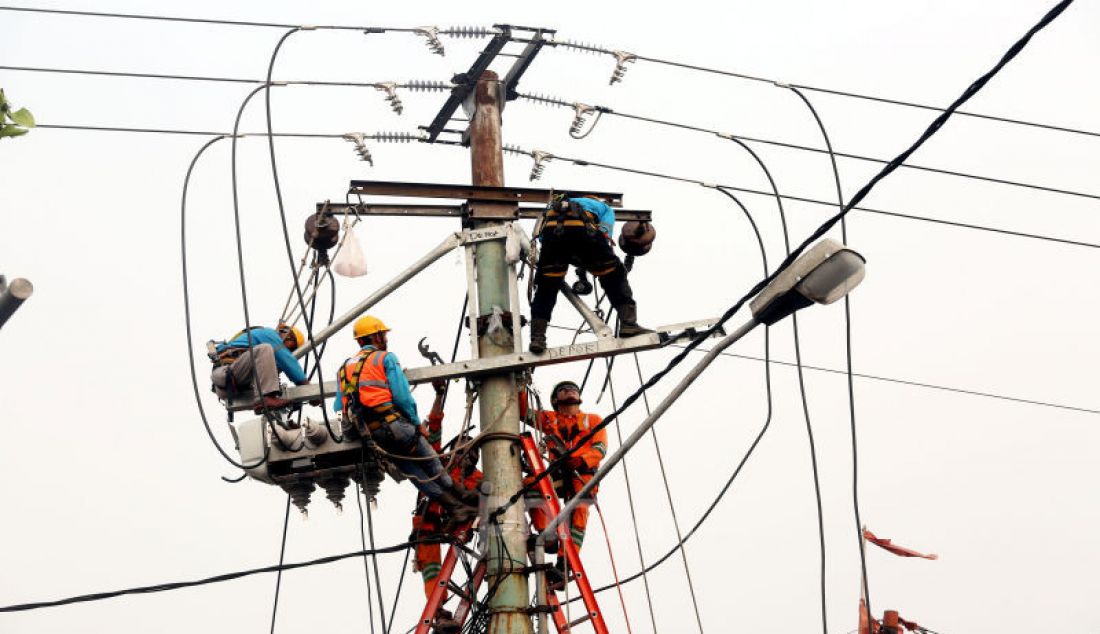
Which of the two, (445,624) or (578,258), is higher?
(578,258)

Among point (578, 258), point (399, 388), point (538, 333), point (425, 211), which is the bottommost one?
point (399, 388)

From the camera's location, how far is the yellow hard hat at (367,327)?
11.8m

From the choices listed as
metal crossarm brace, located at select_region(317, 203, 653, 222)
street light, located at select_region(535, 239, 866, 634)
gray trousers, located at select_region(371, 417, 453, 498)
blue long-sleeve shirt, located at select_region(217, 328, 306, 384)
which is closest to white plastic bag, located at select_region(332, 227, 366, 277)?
metal crossarm brace, located at select_region(317, 203, 653, 222)

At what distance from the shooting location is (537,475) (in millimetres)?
11789

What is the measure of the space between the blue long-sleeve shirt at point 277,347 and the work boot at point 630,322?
2388mm

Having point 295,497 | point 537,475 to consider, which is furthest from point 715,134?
point 295,497

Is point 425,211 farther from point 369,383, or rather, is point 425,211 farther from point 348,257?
point 369,383

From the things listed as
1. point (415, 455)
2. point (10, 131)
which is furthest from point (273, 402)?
point (10, 131)

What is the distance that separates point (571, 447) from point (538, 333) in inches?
44.4

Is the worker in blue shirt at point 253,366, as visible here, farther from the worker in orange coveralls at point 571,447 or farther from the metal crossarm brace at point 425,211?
the worker in orange coveralls at point 571,447

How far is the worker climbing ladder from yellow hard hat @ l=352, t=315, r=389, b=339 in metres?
1.34

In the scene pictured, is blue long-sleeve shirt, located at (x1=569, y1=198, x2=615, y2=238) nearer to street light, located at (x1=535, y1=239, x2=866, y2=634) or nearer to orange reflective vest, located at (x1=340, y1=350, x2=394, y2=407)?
orange reflective vest, located at (x1=340, y1=350, x2=394, y2=407)

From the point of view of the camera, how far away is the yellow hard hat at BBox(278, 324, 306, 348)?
12211 mm

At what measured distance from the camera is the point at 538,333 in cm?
1179
